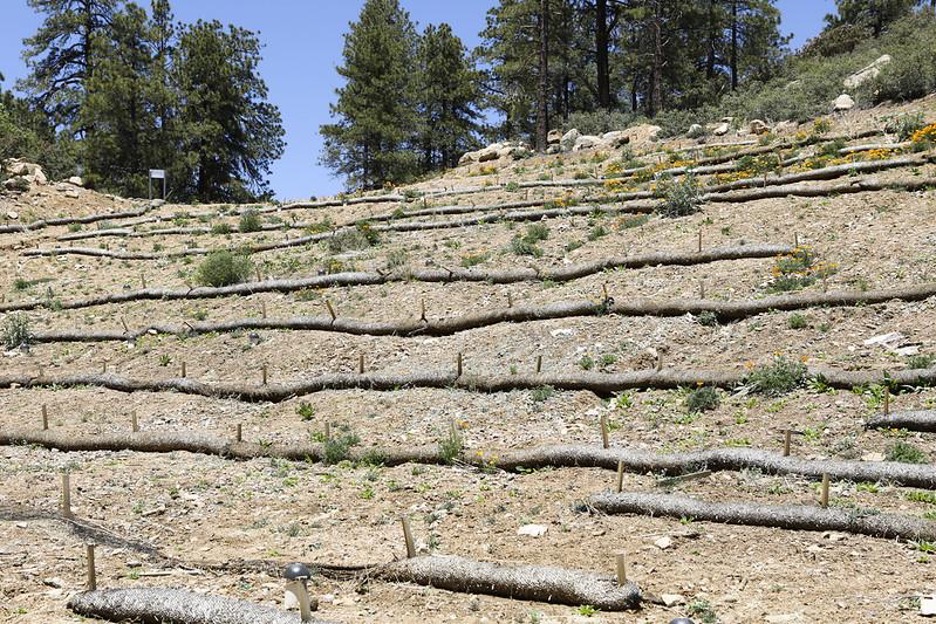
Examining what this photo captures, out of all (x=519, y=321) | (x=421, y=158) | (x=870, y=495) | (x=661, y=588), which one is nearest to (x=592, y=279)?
(x=519, y=321)

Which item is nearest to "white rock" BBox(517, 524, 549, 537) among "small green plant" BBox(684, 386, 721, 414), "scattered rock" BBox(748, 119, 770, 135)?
"small green plant" BBox(684, 386, 721, 414)

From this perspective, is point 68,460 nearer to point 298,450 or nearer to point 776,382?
point 298,450

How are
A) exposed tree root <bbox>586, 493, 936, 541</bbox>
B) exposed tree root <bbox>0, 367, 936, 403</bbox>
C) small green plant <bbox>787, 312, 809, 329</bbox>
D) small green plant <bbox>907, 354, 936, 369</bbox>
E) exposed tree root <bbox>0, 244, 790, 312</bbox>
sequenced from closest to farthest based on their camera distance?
exposed tree root <bbox>586, 493, 936, 541</bbox> < small green plant <bbox>907, 354, 936, 369</bbox> < exposed tree root <bbox>0, 367, 936, 403</bbox> < small green plant <bbox>787, 312, 809, 329</bbox> < exposed tree root <bbox>0, 244, 790, 312</bbox>

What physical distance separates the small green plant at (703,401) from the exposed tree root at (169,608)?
6565 mm

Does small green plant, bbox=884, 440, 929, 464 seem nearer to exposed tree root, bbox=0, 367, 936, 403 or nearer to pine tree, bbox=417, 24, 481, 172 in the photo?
exposed tree root, bbox=0, 367, 936, 403

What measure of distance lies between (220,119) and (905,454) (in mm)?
37897

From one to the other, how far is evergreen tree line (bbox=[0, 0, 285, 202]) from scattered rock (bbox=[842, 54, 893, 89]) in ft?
87.4

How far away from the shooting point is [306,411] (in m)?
13.5

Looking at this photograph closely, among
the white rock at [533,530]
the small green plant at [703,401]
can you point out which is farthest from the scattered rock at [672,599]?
the small green plant at [703,401]

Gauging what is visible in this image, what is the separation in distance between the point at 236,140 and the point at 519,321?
31362mm

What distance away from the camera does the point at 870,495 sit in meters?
8.79

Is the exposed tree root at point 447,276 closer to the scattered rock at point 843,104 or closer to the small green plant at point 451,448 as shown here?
the small green plant at point 451,448

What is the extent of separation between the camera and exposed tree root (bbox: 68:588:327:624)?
7.01 m

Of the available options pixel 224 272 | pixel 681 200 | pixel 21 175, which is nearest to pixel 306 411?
pixel 224 272
